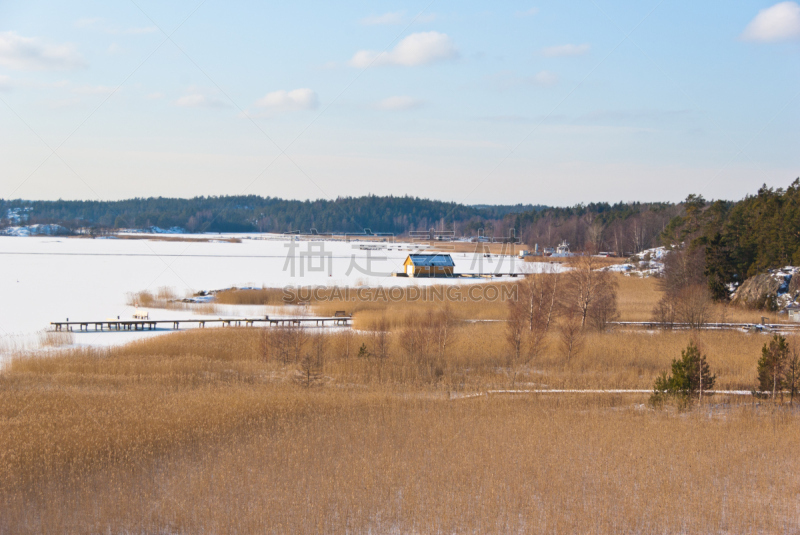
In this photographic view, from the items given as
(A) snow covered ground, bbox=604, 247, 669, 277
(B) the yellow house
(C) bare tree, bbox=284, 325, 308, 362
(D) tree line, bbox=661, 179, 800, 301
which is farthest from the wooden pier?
(A) snow covered ground, bbox=604, 247, 669, 277

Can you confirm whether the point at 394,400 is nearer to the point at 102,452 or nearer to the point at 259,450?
the point at 259,450

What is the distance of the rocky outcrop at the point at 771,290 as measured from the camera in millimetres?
36812

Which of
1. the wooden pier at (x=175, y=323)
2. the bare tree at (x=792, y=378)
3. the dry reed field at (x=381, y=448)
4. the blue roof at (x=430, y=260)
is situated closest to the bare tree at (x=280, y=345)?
the dry reed field at (x=381, y=448)

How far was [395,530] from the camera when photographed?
906 centimetres

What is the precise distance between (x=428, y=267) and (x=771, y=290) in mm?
33568

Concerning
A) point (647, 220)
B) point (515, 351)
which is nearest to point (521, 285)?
point (515, 351)

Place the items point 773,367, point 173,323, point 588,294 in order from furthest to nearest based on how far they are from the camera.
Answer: point 173,323 → point 588,294 → point 773,367

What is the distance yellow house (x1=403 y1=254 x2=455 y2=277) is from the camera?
209 ft

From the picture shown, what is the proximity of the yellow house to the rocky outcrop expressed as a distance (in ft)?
97.5

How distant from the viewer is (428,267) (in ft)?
211

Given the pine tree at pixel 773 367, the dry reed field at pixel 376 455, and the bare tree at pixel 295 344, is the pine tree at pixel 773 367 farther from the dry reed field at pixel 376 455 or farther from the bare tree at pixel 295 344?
the bare tree at pixel 295 344

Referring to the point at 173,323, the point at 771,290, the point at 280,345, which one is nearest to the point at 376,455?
the point at 280,345

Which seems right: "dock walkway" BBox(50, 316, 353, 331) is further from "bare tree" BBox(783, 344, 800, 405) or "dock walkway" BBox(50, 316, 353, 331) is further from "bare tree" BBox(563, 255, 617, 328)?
"bare tree" BBox(783, 344, 800, 405)

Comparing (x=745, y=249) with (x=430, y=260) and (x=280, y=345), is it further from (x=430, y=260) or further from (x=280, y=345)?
(x=280, y=345)
